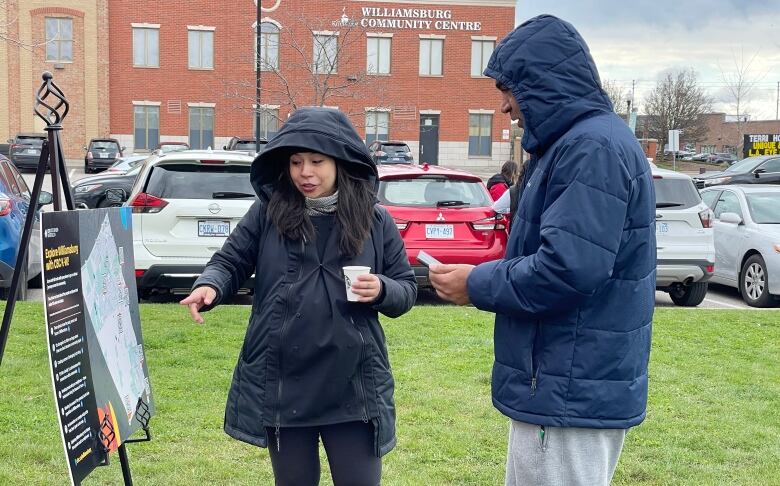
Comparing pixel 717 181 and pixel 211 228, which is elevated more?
pixel 717 181

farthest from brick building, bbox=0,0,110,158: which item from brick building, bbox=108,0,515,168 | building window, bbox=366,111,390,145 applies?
building window, bbox=366,111,390,145

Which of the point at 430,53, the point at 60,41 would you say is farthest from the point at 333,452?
the point at 430,53

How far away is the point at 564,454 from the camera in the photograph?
2432mm

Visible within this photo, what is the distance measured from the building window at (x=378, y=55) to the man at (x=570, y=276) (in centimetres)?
4282

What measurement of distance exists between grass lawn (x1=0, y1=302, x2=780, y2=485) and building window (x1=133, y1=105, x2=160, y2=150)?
3680 centimetres

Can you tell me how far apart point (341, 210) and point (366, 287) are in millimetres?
352

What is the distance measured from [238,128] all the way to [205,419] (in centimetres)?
4029

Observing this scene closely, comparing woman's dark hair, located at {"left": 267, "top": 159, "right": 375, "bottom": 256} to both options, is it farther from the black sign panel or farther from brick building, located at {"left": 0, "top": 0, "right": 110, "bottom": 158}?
brick building, located at {"left": 0, "top": 0, "right": 110, "bottom": 158}

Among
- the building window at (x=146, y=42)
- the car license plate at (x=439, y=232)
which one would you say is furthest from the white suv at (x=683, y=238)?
the building window at (x=146, y=42)

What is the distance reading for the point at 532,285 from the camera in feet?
7.59

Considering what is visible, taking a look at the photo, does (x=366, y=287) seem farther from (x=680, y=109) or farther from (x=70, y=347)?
(x=680, y=109)

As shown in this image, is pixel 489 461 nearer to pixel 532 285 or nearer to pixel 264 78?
pixel 532 285

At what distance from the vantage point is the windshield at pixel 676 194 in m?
10.8

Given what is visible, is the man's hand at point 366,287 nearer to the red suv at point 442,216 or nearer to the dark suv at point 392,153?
the red suv at point 442,216
